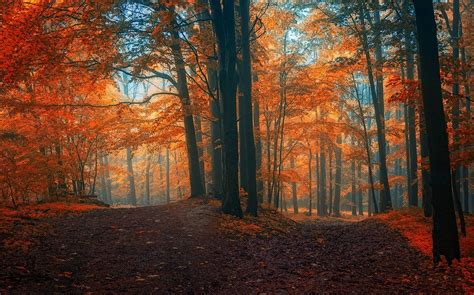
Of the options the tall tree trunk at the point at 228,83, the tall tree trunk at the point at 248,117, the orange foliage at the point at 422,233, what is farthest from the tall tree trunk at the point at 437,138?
the tall tree trunk at the point at 248,117

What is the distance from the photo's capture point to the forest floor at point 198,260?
6059 millimetres

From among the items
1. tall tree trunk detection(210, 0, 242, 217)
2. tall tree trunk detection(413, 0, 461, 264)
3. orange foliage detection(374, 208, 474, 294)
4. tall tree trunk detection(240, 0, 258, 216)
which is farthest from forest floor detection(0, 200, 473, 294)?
tall tree trunk detection(240, 0, 258, 216)

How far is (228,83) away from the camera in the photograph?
468 inches

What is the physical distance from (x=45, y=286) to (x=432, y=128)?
25.3 ft

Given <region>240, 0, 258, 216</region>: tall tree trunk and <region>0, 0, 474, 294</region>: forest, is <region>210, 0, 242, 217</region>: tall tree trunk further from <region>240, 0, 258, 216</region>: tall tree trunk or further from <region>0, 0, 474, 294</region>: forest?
<region>240, 0, 258, 216</region>: tall tree trunk

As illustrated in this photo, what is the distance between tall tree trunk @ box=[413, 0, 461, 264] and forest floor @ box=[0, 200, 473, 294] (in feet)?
2.11

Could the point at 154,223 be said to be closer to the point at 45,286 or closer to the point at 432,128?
the point at 45,286

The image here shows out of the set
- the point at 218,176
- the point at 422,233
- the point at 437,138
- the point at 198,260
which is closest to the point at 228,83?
the point at 218,176

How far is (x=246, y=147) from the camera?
13.5m

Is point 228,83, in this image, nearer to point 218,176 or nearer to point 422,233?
point 218,176

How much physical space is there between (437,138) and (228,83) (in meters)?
6.71

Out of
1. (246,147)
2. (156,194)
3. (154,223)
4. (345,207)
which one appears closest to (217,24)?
(246,147)

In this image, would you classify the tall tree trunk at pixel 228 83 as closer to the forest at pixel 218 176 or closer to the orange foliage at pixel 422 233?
the forest at pixel 218 176

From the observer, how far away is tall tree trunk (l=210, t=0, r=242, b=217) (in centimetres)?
1159
